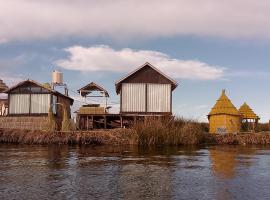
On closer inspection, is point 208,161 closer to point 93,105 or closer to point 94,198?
point 94,198

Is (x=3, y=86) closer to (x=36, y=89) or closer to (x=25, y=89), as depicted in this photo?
(x=25, y=89)

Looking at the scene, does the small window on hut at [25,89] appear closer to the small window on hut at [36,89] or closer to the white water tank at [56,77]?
the small window on hut at [36,89]

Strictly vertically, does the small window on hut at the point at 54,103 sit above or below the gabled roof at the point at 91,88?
below

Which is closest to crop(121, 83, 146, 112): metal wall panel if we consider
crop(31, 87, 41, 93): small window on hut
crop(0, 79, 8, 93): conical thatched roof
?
crop(31, 87, 41, 93): small window on hut

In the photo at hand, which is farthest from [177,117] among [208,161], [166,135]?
[208,161]

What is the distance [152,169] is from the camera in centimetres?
1903

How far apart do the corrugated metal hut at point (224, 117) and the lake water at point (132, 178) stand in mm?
21909

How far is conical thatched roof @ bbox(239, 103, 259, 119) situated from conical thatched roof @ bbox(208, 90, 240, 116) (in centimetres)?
678

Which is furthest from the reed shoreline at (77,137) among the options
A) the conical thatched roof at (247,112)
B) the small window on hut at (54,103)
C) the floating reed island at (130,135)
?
the conical thatched roof at (247,112)

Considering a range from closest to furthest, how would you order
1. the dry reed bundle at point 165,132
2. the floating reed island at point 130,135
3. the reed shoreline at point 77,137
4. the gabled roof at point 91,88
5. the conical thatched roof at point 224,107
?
1. the dry reed bundle at point 165,132
2. the floating reed island at point 130,135
3. the reed shoreline at point 77,137
4. the gabled roof at point 91,88
5. the conical thatched roof at point 224,107

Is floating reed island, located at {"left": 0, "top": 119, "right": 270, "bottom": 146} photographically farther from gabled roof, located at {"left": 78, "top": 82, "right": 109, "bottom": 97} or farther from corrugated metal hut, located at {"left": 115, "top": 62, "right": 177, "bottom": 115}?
gabled roof, located at {"left": 78, "top": 82, "right": 109, "bottom": 97}

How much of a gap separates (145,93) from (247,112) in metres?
17.4

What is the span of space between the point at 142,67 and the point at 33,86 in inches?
473

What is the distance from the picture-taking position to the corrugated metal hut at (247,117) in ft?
172
